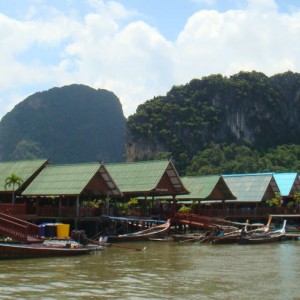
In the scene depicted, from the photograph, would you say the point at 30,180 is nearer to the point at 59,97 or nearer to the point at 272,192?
the point at 272,192

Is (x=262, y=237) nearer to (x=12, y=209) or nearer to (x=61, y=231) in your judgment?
(x=61, y=231)

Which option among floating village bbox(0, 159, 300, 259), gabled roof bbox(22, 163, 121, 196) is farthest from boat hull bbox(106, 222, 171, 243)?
gabled roof bbox(22, 163, 121, 196)

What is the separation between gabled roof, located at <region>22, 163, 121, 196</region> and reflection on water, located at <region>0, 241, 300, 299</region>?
24.9 feet

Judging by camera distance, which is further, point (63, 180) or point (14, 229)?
point (63, 180)

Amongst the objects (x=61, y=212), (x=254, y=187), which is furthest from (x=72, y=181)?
(x=254, y=187)

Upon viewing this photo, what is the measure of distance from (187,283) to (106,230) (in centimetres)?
1741

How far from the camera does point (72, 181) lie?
32.2m

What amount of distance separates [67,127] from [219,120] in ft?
133

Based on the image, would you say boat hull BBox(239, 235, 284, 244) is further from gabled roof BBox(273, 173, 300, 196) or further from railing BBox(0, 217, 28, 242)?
gabled roof BBox(273, 173, 300, 196)

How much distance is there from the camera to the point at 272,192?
1898 inches

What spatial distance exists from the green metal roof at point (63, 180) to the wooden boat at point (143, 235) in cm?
331

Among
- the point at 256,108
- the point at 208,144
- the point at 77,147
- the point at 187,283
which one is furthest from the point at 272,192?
the point at 77,147

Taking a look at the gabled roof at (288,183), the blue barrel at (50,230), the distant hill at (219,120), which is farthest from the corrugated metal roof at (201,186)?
the distant hill at (219,120)

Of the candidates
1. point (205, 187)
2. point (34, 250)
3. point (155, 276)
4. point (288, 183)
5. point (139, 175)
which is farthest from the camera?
point (288, 183)
